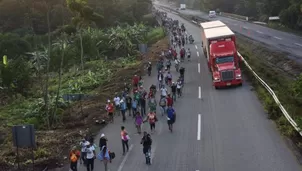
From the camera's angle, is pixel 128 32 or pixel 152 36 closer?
pixel 128 32

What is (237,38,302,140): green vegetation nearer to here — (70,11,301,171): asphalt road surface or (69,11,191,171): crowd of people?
(70,11,301,171): asphalt road surface

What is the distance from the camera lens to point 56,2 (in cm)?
7575

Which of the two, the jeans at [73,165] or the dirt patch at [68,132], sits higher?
the jeans at [73,165]

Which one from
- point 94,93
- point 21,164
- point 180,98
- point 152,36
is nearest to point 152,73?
point 94,93

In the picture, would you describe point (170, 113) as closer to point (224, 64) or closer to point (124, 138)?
point (124, 138)

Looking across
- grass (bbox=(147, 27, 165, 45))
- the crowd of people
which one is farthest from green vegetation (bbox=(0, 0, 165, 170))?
the crowd of people

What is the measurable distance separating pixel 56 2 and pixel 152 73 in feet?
137

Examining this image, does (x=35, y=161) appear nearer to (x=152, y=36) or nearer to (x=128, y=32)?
(x=128, y=32)

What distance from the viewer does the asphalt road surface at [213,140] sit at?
17.2 meters

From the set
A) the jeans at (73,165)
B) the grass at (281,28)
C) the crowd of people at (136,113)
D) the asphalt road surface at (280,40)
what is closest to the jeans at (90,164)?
the crowd of people at (136,113)

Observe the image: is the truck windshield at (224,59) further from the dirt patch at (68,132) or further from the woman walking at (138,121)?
the woman walking at (138,121)

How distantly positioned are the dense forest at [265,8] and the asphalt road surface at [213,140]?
131 feet

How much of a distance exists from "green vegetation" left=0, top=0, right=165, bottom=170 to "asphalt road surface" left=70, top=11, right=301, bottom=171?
315 centimetres

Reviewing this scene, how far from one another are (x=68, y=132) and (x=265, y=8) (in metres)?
64.0
